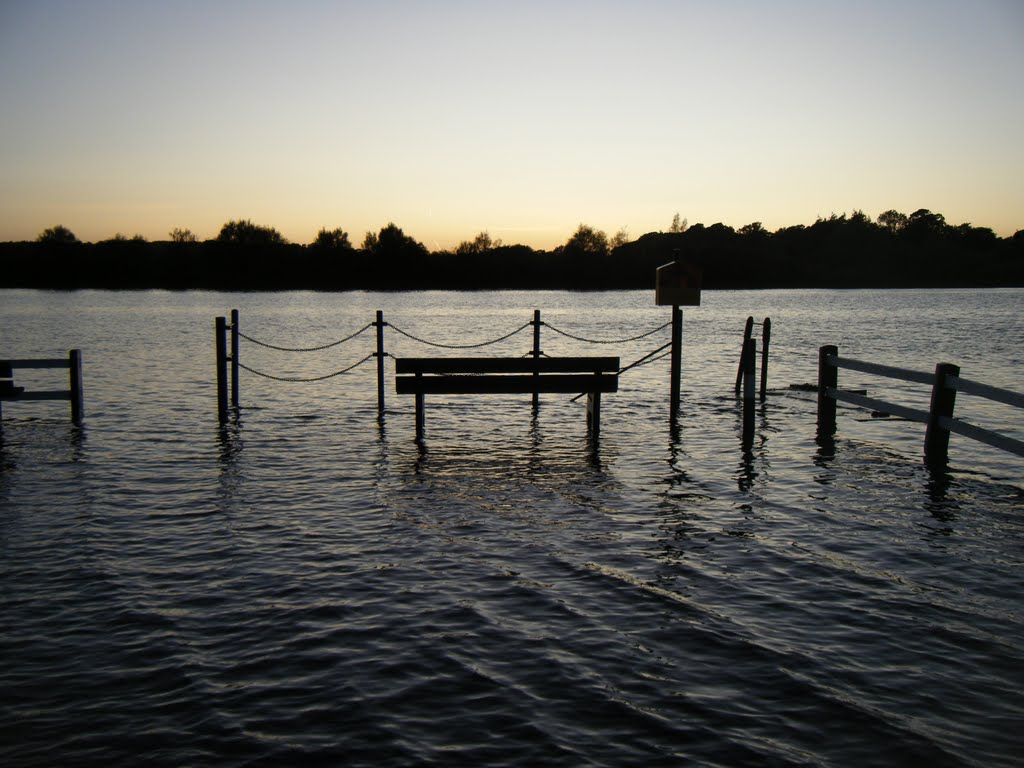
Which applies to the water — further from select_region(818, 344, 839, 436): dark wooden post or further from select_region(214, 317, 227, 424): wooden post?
select_region(214, 317, 227, 424): wooden post

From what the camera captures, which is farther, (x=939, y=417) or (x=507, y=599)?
(x=939, y=417)

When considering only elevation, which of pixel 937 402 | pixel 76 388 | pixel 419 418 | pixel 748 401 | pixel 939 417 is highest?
pixel 937 402

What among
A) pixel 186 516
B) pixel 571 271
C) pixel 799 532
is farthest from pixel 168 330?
pixel 571 271

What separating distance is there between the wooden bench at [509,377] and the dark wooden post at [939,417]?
5.43m

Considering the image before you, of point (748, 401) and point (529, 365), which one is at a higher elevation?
point (529, 365)

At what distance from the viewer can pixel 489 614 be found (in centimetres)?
741

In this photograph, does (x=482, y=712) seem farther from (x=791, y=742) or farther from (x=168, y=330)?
(x=168, y=330)

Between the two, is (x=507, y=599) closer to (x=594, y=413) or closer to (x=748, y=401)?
(x=594, y=413)

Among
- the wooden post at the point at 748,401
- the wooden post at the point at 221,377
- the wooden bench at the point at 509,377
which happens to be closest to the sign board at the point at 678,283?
the wooden post at the point at 748,401

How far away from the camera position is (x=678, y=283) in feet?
60.7

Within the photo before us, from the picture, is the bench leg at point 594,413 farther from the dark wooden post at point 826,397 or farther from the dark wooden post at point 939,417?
the dark wooden post at point 939,417

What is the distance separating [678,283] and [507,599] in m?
12.1

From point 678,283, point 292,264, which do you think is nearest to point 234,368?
point 678,283

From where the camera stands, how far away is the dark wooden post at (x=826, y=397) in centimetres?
1666
